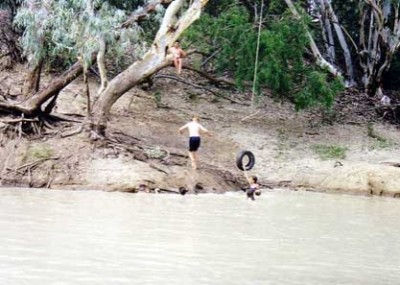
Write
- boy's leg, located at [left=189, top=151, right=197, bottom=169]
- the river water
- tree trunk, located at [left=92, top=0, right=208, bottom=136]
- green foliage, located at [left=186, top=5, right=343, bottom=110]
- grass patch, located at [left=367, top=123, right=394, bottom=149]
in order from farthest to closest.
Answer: grass patch, located at [left=367, top=123, right=394, bottom=149] → green foliage, located at [left=186, top=5, right=343, bottom=110] → tree trunk, located at [left=92, top=0, right=208, bottom=136] → boy's leg, located at [left=189, top=151, right=197, bottom=169] → the river water

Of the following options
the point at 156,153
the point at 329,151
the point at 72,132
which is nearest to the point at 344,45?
the point at 329,151

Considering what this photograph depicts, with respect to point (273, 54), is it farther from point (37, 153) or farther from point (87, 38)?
point (37, 153)

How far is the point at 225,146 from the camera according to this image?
21.8 m

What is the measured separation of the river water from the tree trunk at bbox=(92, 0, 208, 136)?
367 centimetres

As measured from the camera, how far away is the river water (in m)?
8.60

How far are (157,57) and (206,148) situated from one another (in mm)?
3101

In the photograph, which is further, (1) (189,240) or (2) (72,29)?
(2) (72,29)

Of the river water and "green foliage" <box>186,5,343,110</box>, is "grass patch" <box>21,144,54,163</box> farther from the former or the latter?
"green foliage" <box>186,5,343,110</box>

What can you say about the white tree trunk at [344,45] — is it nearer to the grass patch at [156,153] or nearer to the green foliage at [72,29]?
the green foliage at [72,29]

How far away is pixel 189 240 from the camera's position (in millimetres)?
10953

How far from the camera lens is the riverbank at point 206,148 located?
1748 cm

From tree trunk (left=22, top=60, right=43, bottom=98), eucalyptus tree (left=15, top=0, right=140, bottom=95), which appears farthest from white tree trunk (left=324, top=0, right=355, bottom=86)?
tree trunk (left=22, top=60, right=43, bottom=98)

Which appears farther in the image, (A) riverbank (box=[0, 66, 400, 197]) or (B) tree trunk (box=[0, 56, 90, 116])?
(B) tree trunk (box=[0, 56, 90, 116])

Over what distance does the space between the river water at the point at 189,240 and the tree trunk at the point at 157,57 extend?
12.0 feet
